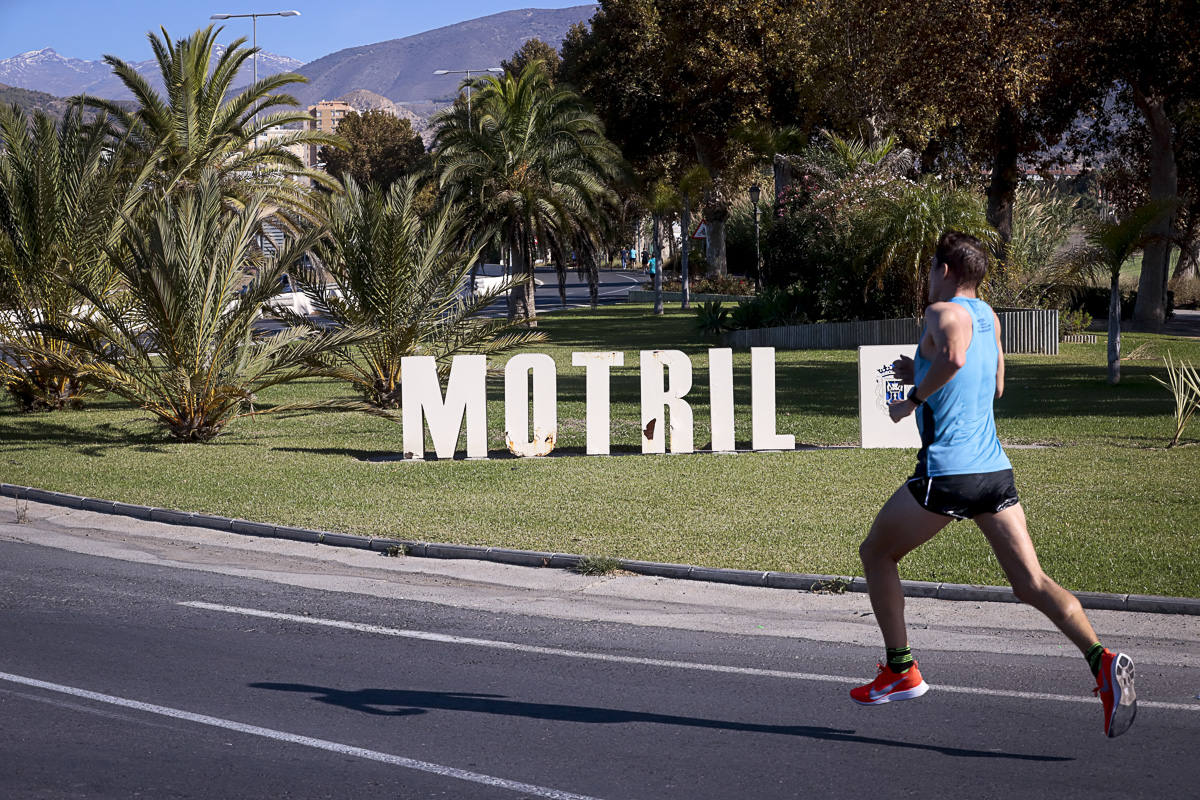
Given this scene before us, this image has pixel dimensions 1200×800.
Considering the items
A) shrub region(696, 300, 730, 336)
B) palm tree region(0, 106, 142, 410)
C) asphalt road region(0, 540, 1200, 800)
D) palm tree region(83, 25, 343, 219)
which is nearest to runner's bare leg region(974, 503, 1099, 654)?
asphalt road region(0, 540, 1200, 800)

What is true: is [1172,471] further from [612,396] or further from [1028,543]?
[612,396]

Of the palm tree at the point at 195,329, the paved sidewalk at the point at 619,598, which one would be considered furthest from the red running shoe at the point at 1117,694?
the palm tree at the point at 195,329

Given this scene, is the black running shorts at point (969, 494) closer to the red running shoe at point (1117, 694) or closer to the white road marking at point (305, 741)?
the red running shoe at point (1117, 694)

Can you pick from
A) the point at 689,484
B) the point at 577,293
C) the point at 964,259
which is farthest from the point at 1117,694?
the point at 577,293

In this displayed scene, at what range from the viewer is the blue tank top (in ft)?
17.3

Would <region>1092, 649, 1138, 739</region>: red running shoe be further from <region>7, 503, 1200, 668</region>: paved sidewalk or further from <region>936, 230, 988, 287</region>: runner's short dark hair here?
<region>936, 230, 988, 287</region>: runner's short dark hair

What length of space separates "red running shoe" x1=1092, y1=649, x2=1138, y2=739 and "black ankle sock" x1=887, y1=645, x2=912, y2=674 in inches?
33.4

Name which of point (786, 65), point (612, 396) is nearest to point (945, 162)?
point (786, 65)

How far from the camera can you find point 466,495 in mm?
11672

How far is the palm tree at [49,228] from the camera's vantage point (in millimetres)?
17797

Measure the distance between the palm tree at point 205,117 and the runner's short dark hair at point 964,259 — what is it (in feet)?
75.8

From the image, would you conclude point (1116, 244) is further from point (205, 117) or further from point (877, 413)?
point (205, 117)

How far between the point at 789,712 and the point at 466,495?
6314 mm

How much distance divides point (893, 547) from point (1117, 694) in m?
1.07
